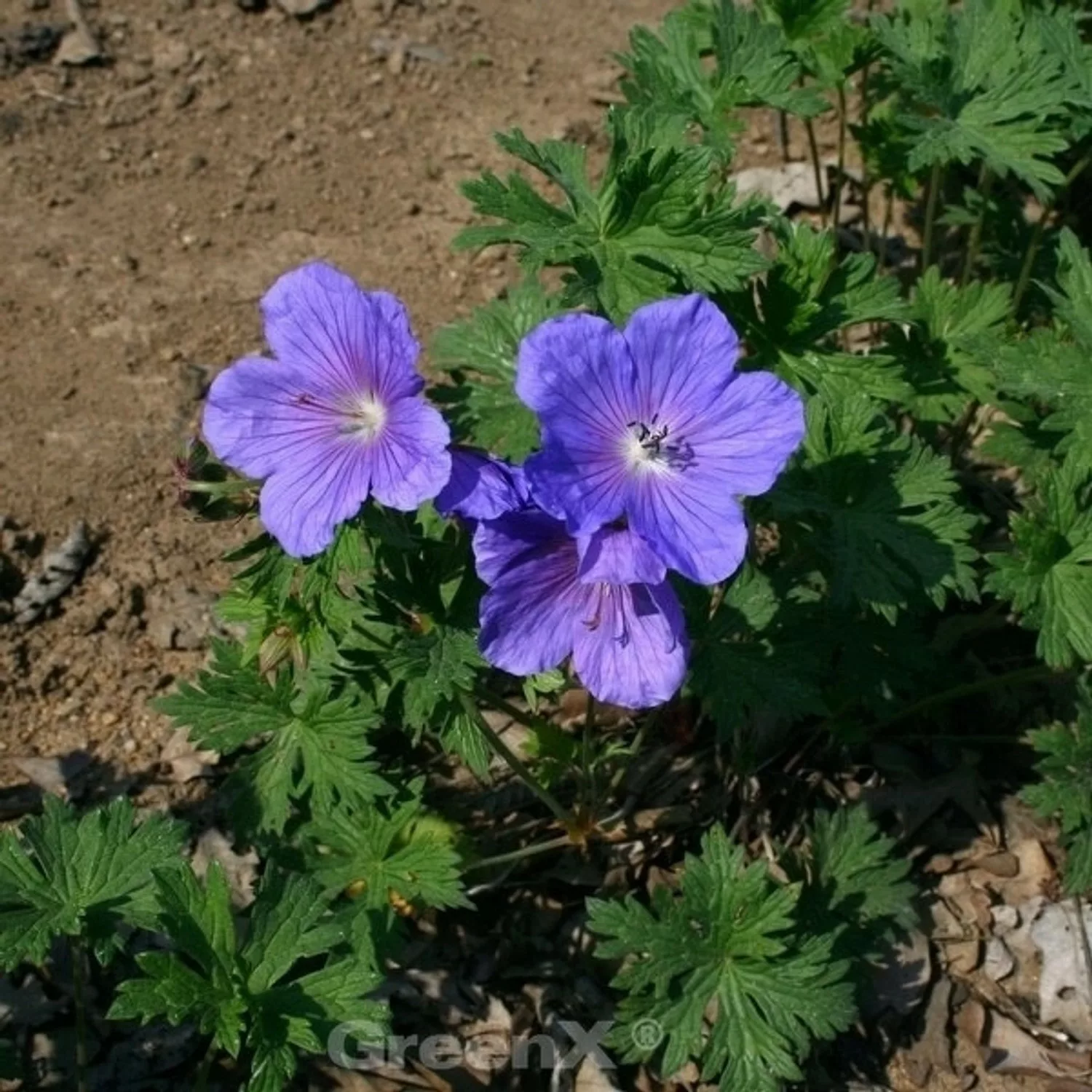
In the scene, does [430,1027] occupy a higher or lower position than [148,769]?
lower

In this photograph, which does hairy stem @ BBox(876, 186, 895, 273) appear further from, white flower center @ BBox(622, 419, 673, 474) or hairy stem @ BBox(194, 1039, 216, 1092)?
hairy stem @ BBox(194, 1039, 216, 1092)

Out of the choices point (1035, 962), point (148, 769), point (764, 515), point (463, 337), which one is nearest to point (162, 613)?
point (148, 769)

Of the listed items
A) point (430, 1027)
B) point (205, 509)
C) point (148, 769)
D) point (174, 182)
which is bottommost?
point (430, 1027)

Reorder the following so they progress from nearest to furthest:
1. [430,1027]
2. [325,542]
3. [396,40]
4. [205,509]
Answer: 1. [325,542]
2. [205,509]
3. [430,1027]
4. [396,40]

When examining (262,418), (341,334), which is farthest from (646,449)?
(262,418)

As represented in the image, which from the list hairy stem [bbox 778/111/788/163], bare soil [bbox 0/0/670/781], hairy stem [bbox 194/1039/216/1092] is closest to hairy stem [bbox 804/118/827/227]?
hairy stem [bbox 778/111/788/163]

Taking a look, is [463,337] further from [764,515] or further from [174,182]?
[174,182]

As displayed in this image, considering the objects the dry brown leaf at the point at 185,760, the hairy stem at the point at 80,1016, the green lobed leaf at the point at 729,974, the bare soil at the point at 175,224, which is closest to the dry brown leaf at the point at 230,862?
the dry brown leaf at the point at 185,760
